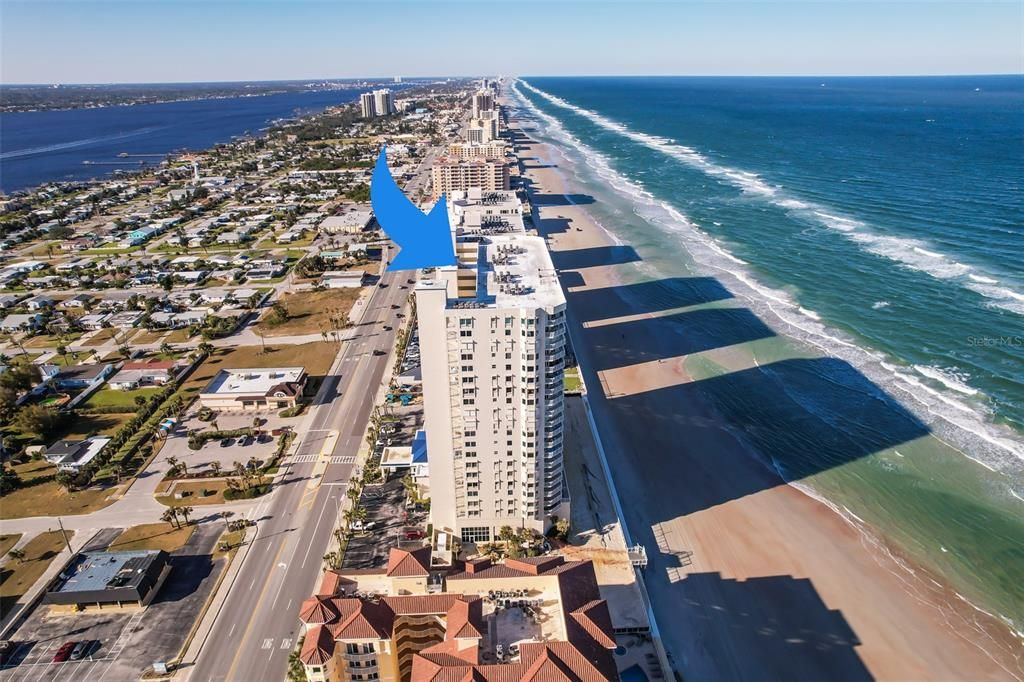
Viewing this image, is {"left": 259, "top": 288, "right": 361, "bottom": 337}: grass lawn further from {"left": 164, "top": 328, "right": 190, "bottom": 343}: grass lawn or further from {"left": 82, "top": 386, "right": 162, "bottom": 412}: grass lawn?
{"left": 82, "top": 386, "right": 162, "bottom": 412}: grass lawn

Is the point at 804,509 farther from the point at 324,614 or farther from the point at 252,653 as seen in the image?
the point at 252,653

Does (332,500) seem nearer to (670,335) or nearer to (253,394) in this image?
(253,394)

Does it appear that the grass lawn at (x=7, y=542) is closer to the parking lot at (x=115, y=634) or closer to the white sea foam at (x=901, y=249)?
the parking lot at (x=115, y=634)


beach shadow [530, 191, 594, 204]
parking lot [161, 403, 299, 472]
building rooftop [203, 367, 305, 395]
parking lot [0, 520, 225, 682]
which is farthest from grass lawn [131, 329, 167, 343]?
beach shadow [530, 191, 594, 204]

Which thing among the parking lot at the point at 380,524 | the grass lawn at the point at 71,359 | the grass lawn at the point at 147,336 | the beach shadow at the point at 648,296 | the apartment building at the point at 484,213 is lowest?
the parking lot at the point at 380,524

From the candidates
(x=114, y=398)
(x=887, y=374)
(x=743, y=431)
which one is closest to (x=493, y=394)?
(x=743, y=431)

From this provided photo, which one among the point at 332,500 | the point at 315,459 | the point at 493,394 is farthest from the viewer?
the point at 315,459

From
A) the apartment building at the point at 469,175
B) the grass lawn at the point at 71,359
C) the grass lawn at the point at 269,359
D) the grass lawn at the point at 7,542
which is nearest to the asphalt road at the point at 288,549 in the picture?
the grass lawn at the point at 269,359
